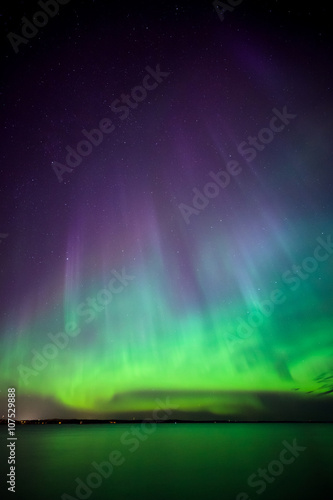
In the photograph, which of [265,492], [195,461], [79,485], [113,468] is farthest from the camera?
[195,461]

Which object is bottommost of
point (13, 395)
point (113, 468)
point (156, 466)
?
point (156, 466)

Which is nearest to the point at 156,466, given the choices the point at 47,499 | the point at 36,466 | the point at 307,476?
the point at 36,466

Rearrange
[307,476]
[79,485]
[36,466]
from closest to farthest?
1. [79,485]
2. [307,476]
3. [36,466]

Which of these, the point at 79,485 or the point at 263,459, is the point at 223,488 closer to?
the point at 79,485

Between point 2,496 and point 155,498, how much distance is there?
647cm

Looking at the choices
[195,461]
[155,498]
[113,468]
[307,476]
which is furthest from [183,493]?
[195,461]

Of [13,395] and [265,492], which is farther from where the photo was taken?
[265,492]

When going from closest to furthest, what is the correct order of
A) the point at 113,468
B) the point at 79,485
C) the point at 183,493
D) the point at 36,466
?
the point at 183,493
the point at 79,485
the point at 113,468
the point at 36,466

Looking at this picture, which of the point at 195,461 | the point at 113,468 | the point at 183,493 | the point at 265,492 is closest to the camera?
the point at 265,492

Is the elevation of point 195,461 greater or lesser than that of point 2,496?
lesser

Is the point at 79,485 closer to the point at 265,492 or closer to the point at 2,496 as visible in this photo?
the point at 2,496

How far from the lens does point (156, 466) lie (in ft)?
86.1

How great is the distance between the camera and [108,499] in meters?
15.8

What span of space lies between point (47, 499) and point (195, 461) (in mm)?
17363
